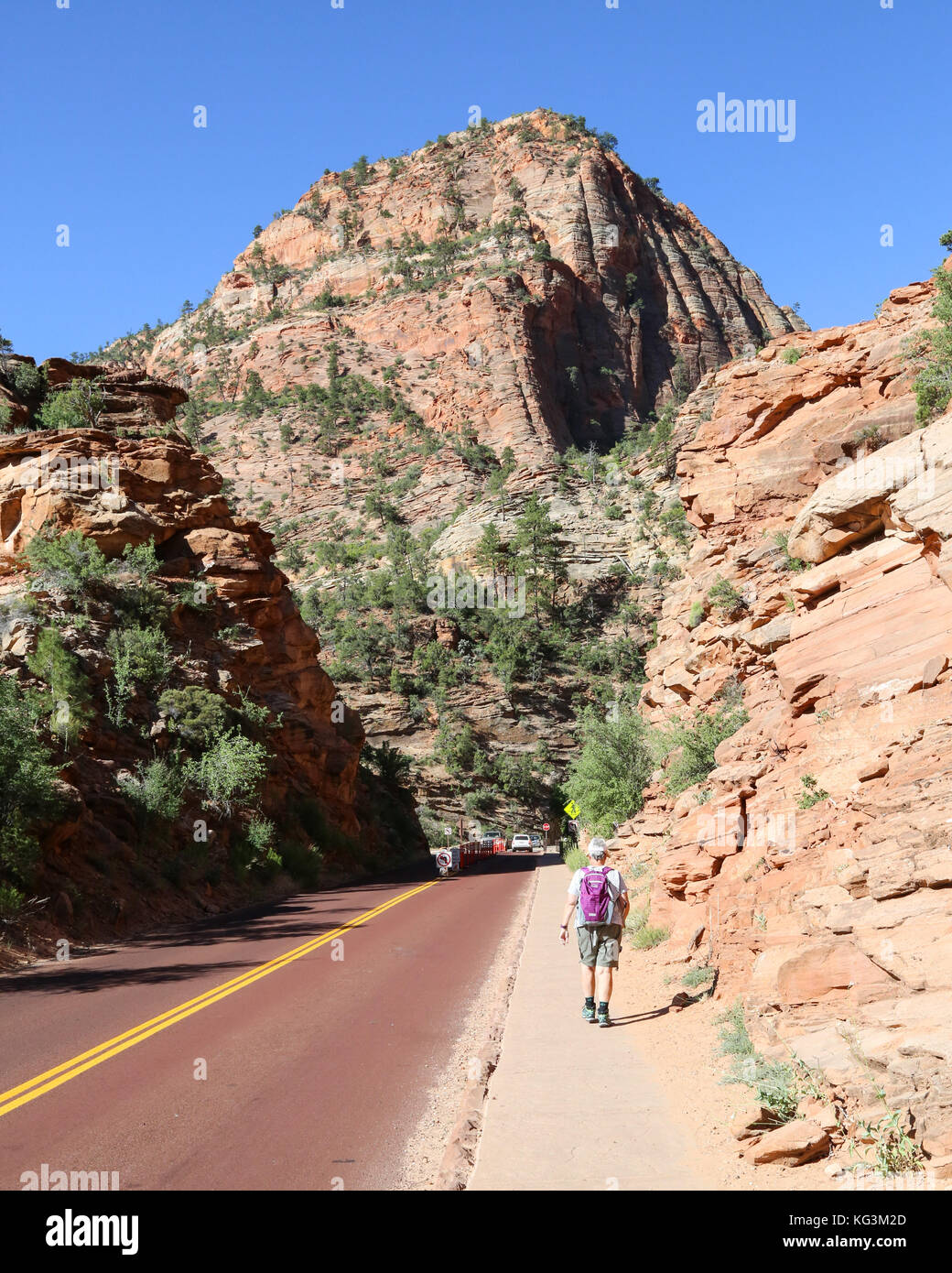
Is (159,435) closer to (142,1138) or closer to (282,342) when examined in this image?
(142,1138)

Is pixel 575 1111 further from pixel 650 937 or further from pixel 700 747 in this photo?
pixel 700 747

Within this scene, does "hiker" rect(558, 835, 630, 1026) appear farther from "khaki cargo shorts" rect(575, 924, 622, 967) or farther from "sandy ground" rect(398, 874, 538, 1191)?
"sandy ground" rect(398, 874, 538, 1191)

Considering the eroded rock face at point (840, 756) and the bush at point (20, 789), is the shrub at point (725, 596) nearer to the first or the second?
the eroded rock face at point (840, 756)

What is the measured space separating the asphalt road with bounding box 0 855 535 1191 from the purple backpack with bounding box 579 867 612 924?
1709 millimetres

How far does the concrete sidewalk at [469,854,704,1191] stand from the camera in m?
5.21

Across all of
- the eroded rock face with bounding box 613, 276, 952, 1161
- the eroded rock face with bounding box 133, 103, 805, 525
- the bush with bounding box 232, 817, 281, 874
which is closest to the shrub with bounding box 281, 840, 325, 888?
the bush with bounding box 232, 817, 281, 874

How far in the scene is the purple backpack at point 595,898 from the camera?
880cm

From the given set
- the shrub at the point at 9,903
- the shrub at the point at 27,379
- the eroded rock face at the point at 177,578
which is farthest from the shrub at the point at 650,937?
the shrub at the point at 27,379

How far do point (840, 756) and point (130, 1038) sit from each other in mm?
6947

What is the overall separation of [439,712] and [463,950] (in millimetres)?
46278

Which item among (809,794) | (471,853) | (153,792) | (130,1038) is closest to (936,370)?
(809,794)

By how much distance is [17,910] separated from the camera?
13.5 m
